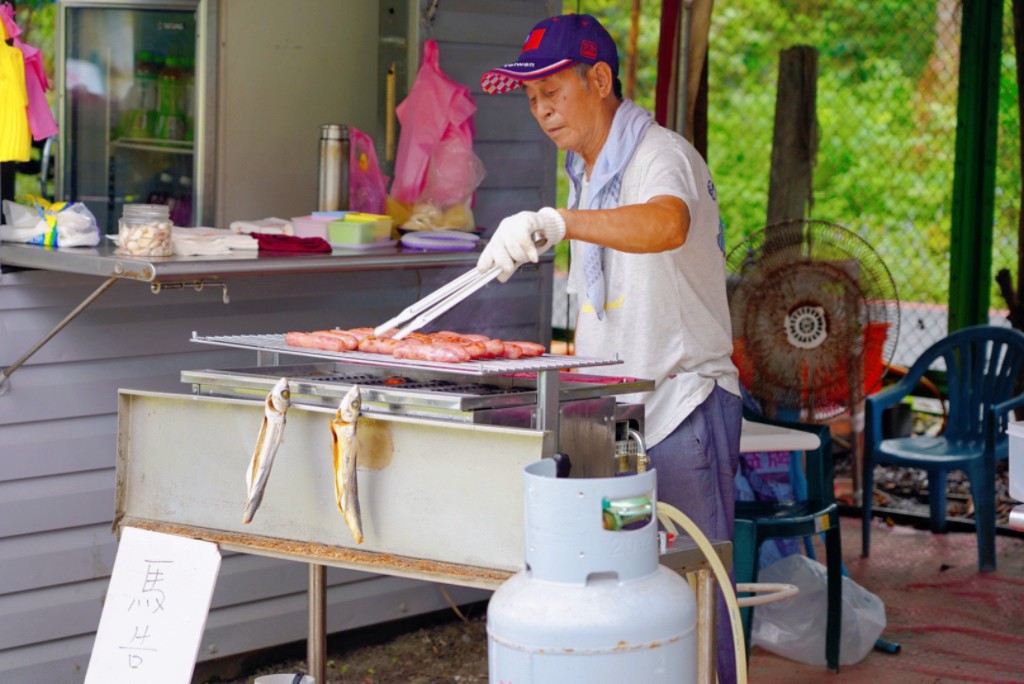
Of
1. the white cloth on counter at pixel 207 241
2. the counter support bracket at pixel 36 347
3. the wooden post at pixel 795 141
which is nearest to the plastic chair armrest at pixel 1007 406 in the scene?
the wooden post at pixel 795 141

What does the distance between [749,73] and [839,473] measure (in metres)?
6.06

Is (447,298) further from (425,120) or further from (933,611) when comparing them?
(933,611)

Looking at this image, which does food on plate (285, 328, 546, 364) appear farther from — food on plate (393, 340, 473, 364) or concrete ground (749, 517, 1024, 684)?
concrete ground (749, 517, 1024, 684)

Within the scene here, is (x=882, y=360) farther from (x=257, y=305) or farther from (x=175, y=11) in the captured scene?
(x=175, y=11)

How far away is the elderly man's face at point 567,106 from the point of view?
3.58 metres

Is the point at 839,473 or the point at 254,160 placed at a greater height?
the point at 254,160

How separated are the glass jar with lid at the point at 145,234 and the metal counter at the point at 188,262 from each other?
0.04 m

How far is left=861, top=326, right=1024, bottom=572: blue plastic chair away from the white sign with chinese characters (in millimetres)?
3911

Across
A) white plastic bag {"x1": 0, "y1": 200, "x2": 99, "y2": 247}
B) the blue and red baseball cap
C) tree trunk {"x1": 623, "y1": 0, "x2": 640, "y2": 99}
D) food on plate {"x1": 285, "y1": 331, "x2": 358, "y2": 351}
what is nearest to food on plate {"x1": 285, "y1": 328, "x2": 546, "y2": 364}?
food on plate {"x1": 285, "y1": 331, "x2": 358, "y2": 351}

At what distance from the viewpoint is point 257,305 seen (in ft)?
15.2

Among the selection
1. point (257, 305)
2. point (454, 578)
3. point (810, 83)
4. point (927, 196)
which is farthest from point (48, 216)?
point (927, 196)

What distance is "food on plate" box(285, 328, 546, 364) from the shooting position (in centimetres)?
291

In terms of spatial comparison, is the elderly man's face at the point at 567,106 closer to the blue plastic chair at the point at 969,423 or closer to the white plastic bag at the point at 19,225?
the white plastic bag at the point at 19,225

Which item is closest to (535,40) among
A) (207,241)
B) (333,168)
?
(207,241)
